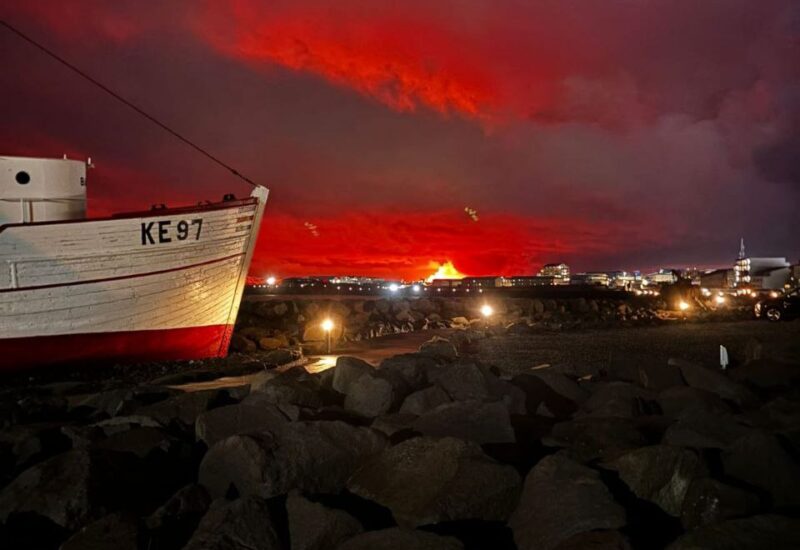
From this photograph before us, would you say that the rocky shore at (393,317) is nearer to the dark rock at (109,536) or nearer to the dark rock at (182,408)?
the dark rock at (182,408)

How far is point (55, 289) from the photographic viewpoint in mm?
14070

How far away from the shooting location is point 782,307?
2653 cm

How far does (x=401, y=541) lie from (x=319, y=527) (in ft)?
2.37

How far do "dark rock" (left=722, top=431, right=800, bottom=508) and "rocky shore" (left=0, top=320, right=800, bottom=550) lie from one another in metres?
0.01

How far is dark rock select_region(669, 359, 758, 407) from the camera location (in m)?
8.20

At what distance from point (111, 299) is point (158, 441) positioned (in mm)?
10180

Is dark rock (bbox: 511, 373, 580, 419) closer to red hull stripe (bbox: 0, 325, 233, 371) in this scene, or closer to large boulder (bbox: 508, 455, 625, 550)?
large boulder (bbox: 508, 455, 625, 550)

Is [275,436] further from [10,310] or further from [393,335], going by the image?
[393,335]

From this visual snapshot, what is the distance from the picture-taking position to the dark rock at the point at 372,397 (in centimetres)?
749

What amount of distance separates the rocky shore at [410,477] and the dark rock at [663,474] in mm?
11

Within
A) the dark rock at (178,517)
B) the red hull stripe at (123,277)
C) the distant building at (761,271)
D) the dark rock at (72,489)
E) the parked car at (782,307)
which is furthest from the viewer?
the distant building at (761,271)

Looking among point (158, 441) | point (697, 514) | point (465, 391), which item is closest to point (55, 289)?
point (158, 441)

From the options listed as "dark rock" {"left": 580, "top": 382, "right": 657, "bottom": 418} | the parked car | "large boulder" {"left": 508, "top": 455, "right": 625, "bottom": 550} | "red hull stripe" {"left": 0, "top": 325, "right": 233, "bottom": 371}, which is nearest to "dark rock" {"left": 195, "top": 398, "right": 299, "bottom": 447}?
"large boulder" {"left": 508, "top": 455, "right": 625, "bottom": 550}

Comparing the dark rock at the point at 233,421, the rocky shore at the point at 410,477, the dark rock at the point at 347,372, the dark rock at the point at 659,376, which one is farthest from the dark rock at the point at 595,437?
the dark rock at the point at 233,421
